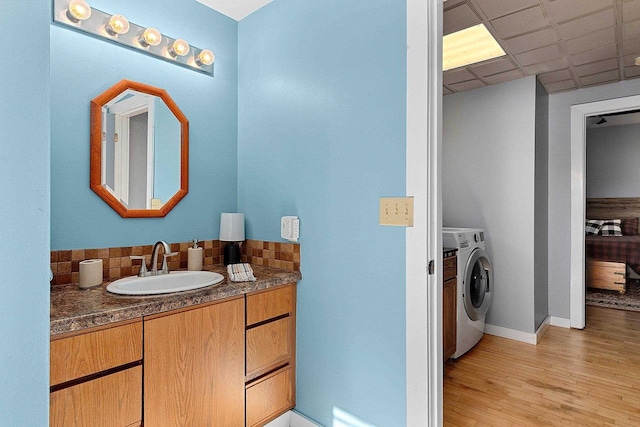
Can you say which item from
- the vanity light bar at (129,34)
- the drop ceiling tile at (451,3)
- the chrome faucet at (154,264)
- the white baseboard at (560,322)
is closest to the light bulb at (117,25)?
the vanity light bar at (129,34)

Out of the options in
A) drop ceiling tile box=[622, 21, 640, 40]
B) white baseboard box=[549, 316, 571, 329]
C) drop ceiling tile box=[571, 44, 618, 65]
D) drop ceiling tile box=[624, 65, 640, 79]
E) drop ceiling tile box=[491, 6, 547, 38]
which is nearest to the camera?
drop ceiling tile box=[491, 6, 547, 38]

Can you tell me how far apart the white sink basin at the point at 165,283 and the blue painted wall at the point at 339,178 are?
47 cm

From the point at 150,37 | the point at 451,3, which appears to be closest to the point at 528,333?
the point at 451,3

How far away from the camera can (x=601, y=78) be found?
3.15 m

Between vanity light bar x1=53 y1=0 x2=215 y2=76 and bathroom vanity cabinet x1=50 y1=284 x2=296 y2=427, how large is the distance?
1367 mm

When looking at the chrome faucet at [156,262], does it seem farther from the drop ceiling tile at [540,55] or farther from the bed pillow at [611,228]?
the bed pillow at [611,228]

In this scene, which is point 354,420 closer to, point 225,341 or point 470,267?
point 225,341

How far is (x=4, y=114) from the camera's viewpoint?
712 mm

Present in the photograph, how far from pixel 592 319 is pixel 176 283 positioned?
165 inches

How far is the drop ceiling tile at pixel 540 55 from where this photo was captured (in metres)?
2.59

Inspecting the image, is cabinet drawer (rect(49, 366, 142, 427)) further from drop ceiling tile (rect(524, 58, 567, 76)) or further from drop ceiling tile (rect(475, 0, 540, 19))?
drop ceiling tile (rect(524, 58, 567, 76))

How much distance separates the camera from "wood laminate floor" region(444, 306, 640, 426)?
6.55 feet

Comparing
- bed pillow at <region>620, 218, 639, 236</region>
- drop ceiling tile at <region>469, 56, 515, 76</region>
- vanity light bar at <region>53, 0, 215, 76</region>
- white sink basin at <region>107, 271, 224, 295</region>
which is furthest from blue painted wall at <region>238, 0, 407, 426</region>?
bed pillow at <region>620, 218, 639, 236</region>

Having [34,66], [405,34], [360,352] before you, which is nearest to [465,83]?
[405,34]
